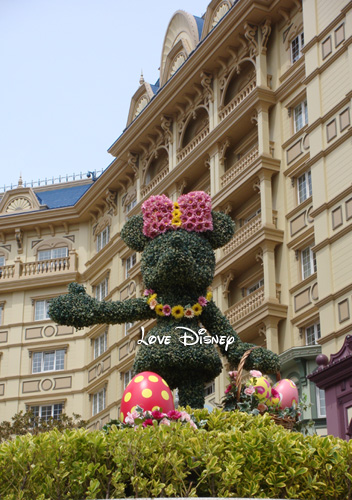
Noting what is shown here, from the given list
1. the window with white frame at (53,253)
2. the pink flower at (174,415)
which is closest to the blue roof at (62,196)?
the window with white frame at (53,253)

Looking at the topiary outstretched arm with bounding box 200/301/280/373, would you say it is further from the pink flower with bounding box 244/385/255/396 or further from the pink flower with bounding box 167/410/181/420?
the pink flower with bounding box 167/410/181/420

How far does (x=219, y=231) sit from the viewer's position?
1633 centimetres

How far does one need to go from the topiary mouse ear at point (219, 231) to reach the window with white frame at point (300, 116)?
1348 centimetres

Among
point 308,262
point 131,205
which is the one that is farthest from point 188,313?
point 131,205

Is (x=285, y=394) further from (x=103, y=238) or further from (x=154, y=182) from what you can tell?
(x=103, y=238)

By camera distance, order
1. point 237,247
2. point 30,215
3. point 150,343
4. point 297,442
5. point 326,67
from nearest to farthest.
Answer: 1. point 297,442
2. point 150,343
3. point 326,67
4. point 237,247
5. point 30,215

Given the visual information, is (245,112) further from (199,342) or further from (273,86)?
(199,342)

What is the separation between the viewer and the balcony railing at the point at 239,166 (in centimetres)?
3062

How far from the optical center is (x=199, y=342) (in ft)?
49.2

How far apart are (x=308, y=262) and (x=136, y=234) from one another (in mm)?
12258

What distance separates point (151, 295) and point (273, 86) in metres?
16.8

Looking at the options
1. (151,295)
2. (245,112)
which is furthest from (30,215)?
(151,295)

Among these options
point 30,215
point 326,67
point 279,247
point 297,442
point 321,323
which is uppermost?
point 30,215

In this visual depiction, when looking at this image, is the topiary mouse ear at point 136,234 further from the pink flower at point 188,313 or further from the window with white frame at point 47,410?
the window with white frame at point 47,410
